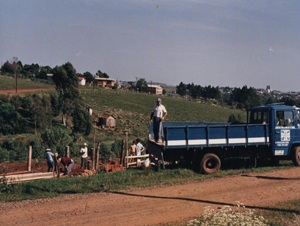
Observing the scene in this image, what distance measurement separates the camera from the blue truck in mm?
13523

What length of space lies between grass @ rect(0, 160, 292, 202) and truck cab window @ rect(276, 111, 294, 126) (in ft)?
7.92

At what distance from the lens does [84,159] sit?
16.0 meters

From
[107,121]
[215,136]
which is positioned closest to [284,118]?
[215,136]

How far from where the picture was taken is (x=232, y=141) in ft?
46.1

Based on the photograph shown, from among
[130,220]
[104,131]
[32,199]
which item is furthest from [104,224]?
[104,131]

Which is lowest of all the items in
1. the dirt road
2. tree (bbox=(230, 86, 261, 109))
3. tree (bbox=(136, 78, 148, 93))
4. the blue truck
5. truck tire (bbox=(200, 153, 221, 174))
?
the dirt road

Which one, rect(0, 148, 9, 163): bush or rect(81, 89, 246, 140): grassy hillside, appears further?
rect(81, 89, 246, 140): grassy hillside

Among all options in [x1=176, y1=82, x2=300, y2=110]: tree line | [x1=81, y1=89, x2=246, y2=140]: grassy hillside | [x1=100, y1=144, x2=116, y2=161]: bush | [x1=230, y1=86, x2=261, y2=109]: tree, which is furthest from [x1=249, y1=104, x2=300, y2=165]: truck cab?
[x1=230, y1=86, x2=261, y2=109]: tree

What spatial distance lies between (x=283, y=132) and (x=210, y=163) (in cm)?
389

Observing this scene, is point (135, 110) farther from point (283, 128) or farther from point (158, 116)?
point (158, 116)

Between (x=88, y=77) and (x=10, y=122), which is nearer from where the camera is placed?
(x=10, y=122)

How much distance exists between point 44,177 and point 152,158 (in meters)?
5.12

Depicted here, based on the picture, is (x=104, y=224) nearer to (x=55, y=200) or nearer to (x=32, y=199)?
(x=55, y=200)

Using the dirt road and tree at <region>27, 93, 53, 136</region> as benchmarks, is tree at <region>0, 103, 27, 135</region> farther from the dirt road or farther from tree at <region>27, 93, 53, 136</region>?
the dirt road
